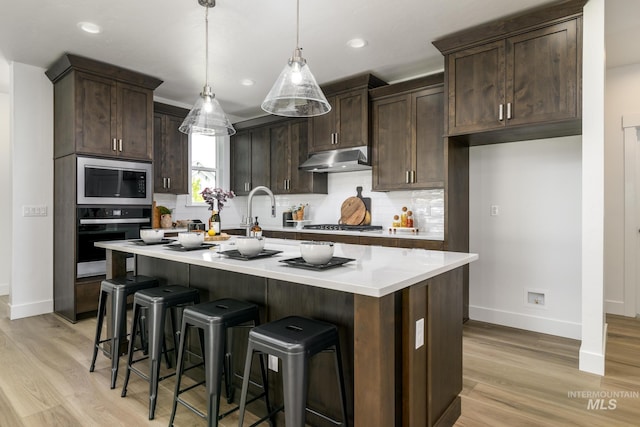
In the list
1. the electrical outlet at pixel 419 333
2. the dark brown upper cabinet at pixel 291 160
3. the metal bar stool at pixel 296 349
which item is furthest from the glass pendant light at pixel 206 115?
the dark brown upper cabinet at pixel 291 160

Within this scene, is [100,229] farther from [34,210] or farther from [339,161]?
[339,161]

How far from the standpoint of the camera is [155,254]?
2.30m

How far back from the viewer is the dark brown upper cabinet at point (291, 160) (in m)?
5.06

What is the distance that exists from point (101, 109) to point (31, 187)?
3.73 feet

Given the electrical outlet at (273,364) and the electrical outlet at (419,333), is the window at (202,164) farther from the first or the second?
the electrical outlet at (419,333)

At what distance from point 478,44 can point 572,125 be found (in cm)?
101

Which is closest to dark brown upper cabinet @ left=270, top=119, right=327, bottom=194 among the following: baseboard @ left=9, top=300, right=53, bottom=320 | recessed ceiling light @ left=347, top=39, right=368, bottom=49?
recessed ceiling light @ left=347, top=39, right=368, bottom=49

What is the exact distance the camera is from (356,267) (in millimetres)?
1727

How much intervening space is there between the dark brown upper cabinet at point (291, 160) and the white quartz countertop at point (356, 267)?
8.65 feet

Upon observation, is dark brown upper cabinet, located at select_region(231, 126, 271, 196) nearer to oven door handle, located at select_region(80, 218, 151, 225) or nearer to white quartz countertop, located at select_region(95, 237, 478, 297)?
oven door handle, located at select_region(80, 218, 151, 225)

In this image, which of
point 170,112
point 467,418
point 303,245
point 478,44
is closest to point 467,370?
point 467,418

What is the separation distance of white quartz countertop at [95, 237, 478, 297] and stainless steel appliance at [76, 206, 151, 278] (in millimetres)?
1805

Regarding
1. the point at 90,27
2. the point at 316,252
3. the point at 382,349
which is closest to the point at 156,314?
the point at 316,252

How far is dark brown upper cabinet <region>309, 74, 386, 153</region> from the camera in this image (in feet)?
14.0
